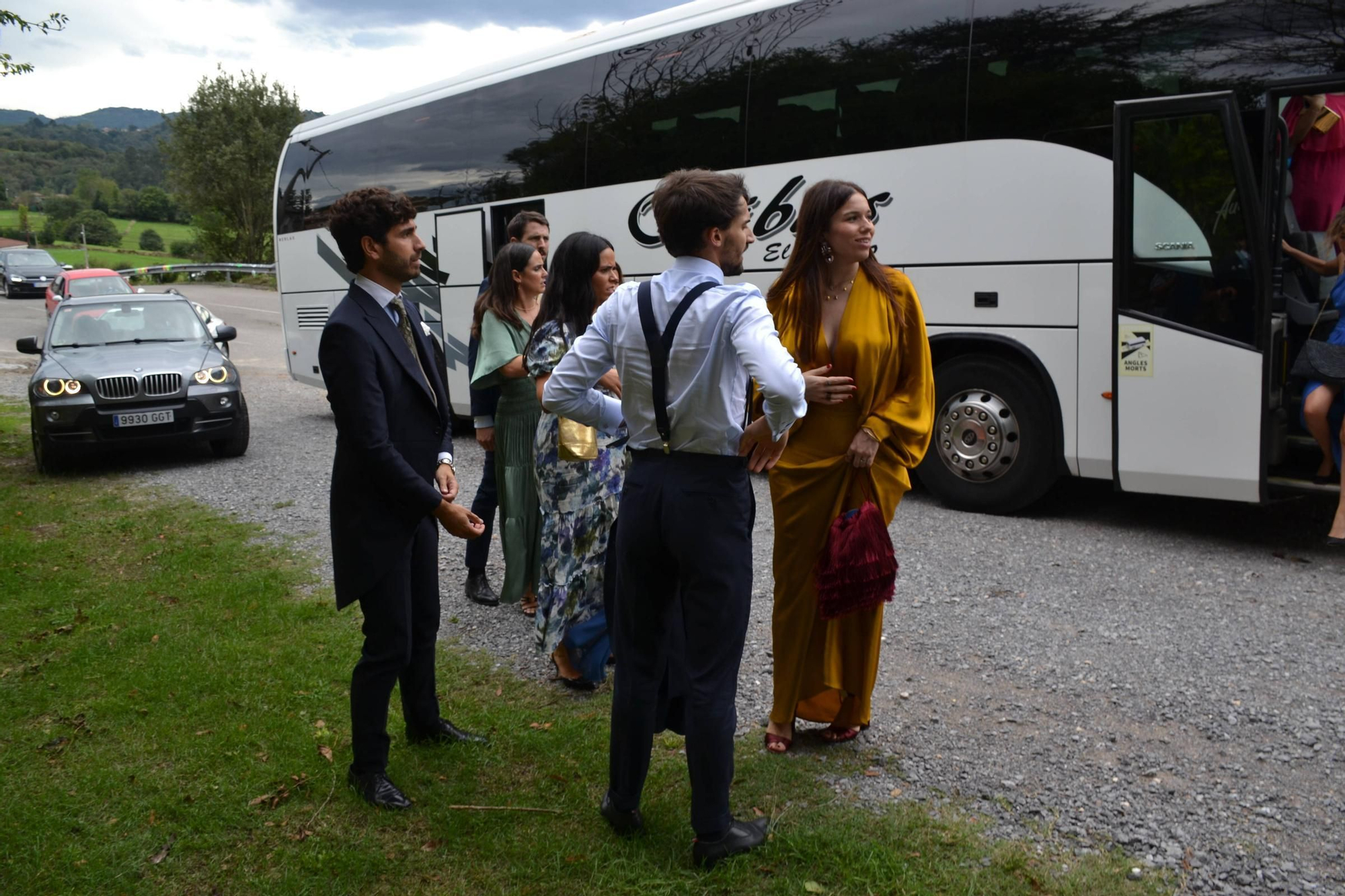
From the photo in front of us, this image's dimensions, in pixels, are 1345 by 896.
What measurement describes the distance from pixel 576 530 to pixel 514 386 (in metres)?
0.92

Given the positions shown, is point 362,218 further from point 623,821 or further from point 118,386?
point 118,386

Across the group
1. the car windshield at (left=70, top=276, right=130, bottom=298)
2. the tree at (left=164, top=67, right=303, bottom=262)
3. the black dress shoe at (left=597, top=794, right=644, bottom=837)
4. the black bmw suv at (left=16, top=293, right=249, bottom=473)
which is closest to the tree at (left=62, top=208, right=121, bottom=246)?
the tree at (left=164, top=67, right=303, bottom=262)

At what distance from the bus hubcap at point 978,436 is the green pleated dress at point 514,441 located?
3.68 metres

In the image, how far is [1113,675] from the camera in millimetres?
4688

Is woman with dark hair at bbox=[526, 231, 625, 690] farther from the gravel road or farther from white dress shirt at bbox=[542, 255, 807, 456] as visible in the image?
white dress shirt at bbox=[542, 255, 807, 456]

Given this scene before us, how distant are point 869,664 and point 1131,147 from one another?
13.7 ft

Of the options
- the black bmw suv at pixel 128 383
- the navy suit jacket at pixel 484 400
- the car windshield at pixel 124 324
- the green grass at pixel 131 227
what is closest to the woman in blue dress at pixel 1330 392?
the navy suit jacket at pixel 484 400

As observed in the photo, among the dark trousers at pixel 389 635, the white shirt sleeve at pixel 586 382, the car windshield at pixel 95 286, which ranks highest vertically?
the car windshield at pixel 95 286

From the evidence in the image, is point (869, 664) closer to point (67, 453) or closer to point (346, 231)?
point (346, 231)

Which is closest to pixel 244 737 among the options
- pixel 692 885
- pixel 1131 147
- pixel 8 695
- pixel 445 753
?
pixel 445 753

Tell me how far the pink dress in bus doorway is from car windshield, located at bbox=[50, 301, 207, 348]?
33.2 ft

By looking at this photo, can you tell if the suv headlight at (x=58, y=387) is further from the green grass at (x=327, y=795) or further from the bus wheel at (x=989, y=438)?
the bus wheel at (x=989, y=438)

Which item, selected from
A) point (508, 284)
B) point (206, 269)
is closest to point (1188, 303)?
point (508, 284)

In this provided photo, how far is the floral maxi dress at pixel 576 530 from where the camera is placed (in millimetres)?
4656
